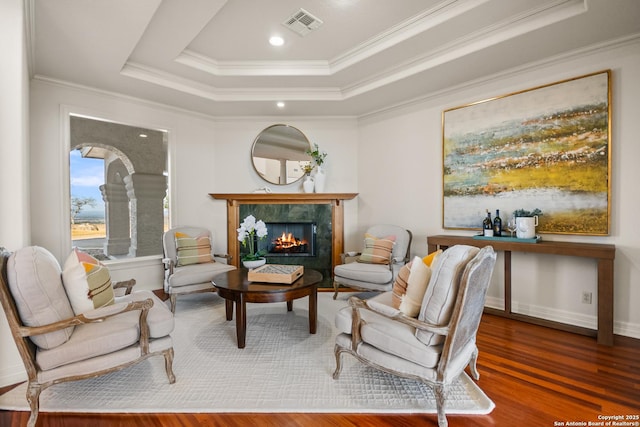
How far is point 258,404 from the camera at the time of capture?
198 cm

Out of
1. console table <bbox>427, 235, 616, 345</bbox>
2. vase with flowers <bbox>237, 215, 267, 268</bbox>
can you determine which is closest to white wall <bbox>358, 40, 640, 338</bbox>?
console table <bbox>427, 235, 616, 345</bbox>

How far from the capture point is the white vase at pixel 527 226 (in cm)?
326

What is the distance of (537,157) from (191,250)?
430 cm

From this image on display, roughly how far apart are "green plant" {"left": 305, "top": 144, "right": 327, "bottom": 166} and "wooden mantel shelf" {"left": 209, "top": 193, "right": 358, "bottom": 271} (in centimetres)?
61

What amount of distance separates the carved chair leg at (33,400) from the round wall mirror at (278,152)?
3.76 metres

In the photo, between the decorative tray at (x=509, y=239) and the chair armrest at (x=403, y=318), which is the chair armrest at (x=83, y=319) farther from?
the decorative tray at (x=509, y=239)

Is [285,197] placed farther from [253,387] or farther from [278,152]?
[253,387]

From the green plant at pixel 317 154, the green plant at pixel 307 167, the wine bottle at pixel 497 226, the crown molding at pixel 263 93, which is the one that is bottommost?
the wine bottle at pixel 497 226

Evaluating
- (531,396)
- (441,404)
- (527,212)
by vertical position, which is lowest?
(531,396)

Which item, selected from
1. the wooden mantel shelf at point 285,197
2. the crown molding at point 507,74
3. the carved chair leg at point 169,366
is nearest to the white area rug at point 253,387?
the carved chair leg at point 169,366

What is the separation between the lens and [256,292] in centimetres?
271

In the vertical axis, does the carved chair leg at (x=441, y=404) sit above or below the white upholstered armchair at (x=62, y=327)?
below

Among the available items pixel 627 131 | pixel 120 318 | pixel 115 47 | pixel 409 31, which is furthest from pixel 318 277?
pixel 627 131

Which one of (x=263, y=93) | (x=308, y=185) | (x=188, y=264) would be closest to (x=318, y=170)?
(x=308, y=185)
